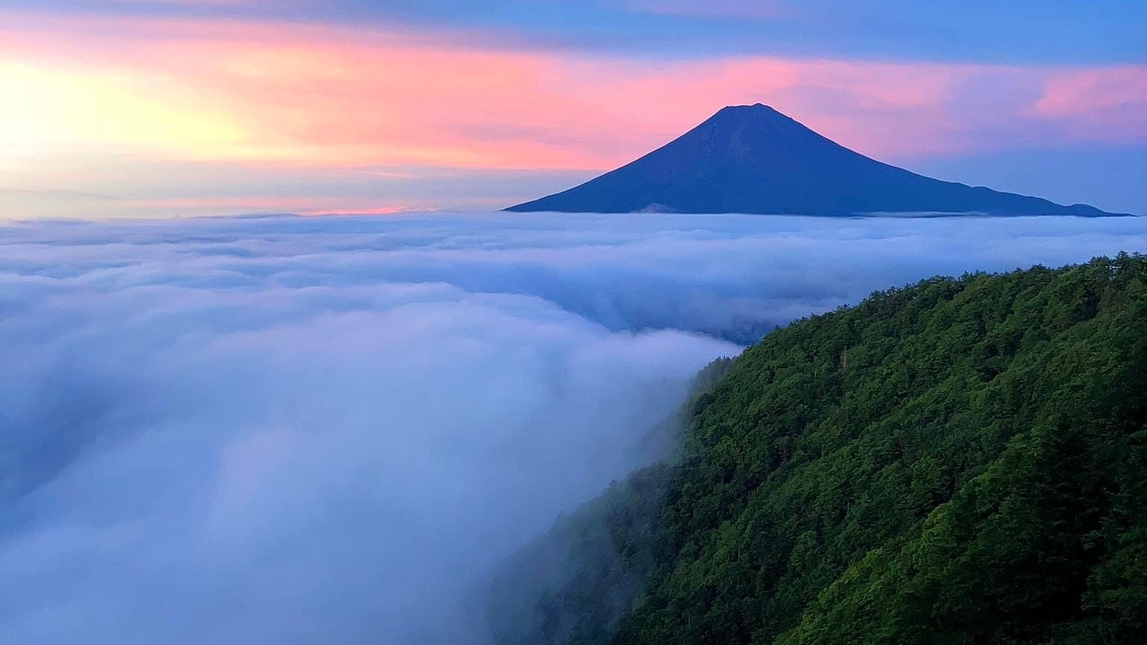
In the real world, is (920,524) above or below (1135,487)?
below

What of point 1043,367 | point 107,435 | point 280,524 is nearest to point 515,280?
point 107,435

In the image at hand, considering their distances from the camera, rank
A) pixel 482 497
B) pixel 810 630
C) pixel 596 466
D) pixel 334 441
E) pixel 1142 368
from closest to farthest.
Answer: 1. pixel 1142 368
2. pixel 810 630
3. pixel 596 466
4. pixel 482 497
5. pixel 334 441

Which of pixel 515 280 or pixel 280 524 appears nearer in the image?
pixel 280 524

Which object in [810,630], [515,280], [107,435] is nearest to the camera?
[810,630]

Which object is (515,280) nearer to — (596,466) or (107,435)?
(107,435)

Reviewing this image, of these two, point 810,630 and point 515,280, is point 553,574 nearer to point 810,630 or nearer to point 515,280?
point 810,630

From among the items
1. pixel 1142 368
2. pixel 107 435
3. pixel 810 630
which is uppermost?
pixel 1142 368

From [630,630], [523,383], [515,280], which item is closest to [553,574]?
[630,630]
